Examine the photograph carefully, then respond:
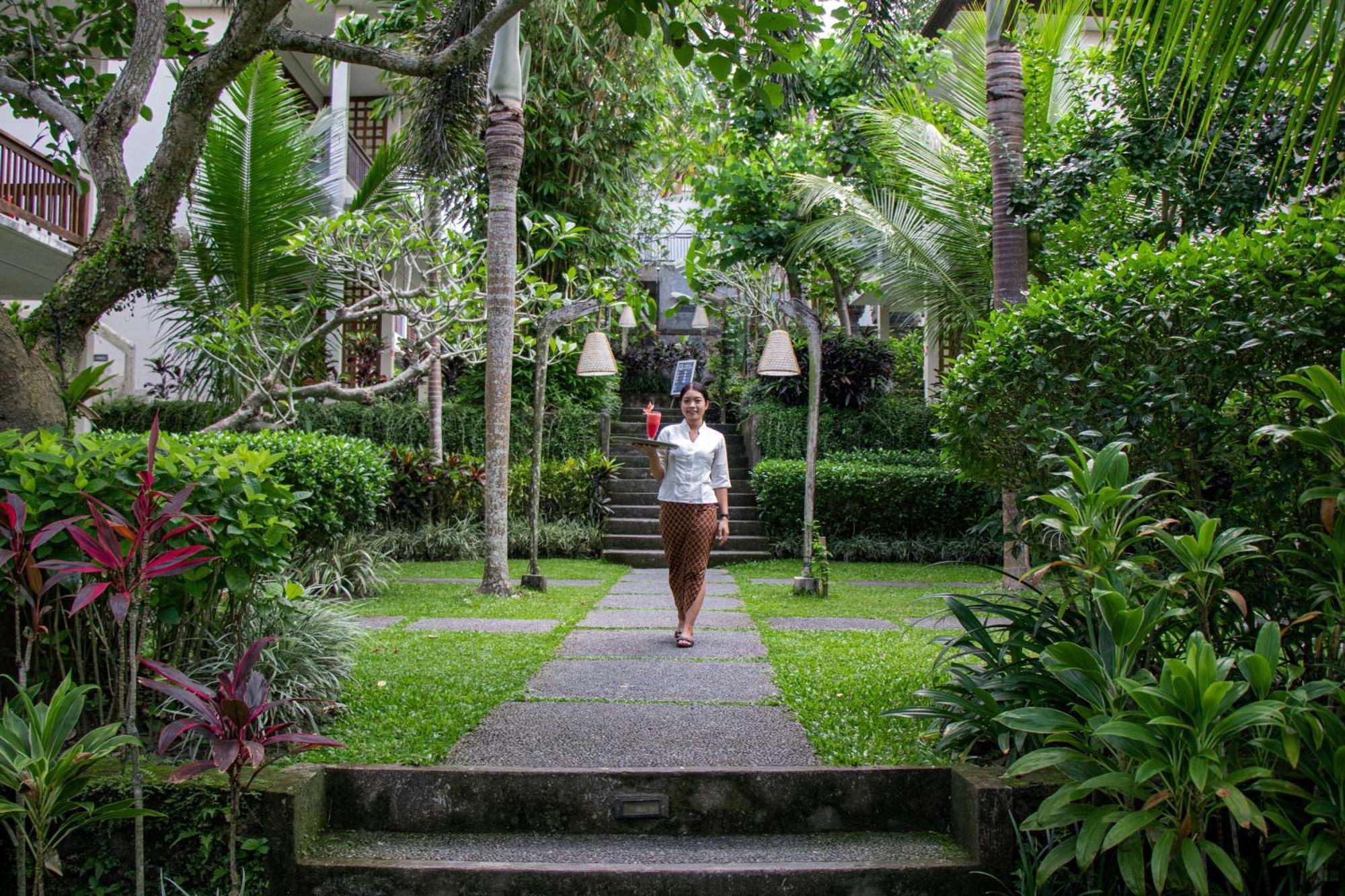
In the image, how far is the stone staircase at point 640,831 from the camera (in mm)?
3305

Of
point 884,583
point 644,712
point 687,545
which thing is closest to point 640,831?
point 644,712

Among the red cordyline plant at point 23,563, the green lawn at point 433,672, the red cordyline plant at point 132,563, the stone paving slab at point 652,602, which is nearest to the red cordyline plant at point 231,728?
the red cordyline plant at point 132,563

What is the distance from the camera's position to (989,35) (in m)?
7.05

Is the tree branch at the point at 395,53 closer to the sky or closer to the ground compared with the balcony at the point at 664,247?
closer to the ground

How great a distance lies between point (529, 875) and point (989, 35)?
642cm

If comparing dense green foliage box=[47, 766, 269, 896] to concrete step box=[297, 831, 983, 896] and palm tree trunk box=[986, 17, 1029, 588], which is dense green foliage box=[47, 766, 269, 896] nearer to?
concrete step box=[297, 831, 983, 896]

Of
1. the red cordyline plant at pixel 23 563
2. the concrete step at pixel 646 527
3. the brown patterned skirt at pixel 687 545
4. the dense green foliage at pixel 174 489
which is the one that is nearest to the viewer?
the red cordyline plant at pixel 23 563

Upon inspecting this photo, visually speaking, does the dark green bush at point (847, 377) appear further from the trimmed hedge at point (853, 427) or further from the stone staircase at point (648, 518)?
the stone staircase at point (648, 518)

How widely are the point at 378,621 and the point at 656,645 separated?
7.77 feet

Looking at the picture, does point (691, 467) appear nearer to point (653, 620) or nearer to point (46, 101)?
point (653, 620)

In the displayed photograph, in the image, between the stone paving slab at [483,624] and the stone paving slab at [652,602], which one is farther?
the stone paving slab at [652,602]

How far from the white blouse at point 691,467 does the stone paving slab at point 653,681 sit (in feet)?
3.98

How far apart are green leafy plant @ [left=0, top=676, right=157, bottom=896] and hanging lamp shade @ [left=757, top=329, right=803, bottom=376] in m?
9.06

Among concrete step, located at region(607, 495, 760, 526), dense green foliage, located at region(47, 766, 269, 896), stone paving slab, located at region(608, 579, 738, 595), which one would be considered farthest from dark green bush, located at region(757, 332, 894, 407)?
dense green foliage, located at region(47, 766, 269, 896)
